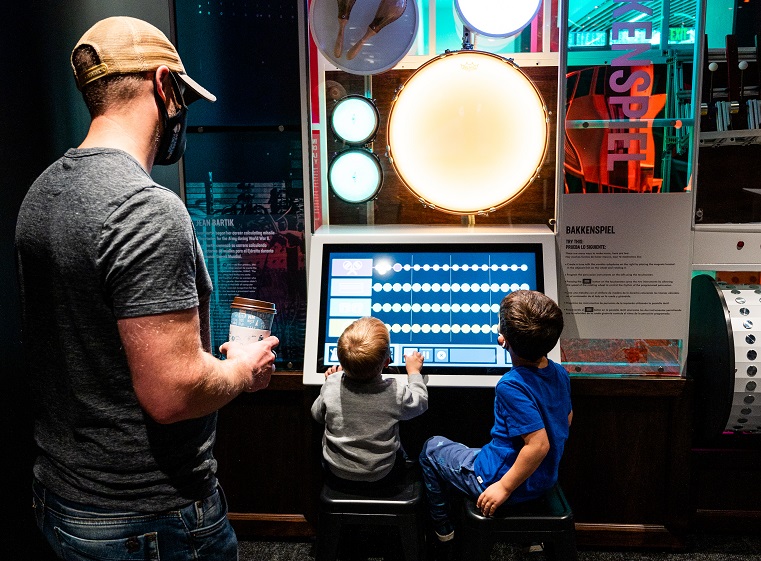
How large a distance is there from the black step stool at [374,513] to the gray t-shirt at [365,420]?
7 centimetres

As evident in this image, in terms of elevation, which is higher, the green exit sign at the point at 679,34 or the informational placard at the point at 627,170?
the green exit sign at the point at 679,34

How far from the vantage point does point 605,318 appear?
264 centimetres

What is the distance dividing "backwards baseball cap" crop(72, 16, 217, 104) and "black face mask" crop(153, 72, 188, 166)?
0.04 metres

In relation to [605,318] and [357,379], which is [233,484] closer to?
[357,379]

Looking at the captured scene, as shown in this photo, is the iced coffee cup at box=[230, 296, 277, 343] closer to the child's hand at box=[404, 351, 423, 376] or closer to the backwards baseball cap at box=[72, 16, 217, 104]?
the backwards baseball cap at box=[72, 16, 217, 104]

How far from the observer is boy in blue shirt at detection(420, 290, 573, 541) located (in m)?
2.07

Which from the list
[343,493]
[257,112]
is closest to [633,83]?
[257,112]

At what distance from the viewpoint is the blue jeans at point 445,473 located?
2.28m

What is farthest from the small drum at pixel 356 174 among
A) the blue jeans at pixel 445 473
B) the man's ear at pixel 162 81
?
the man's ear at pixel 162 81

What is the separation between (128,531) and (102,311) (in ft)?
1.35

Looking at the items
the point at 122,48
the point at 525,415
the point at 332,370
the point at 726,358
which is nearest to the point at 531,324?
the point at 525,415

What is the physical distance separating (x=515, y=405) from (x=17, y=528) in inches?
67.6

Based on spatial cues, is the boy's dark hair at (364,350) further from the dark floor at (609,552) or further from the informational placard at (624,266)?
the dark floor at (609,552)

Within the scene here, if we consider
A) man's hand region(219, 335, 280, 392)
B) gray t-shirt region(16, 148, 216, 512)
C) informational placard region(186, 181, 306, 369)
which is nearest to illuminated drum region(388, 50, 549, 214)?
informational placard region(186, 181, 306, 369)
